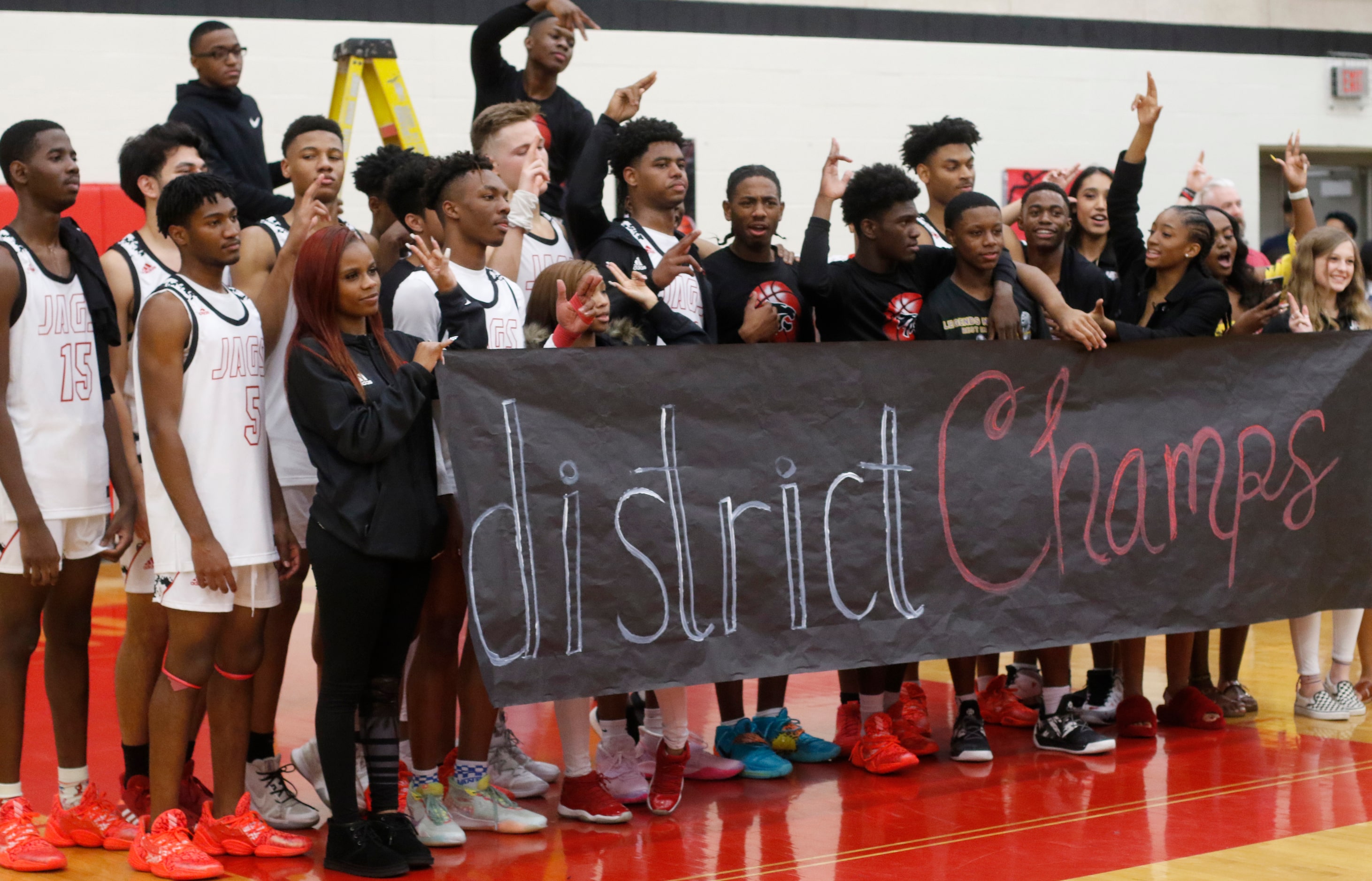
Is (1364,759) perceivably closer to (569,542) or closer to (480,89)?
(569,542)

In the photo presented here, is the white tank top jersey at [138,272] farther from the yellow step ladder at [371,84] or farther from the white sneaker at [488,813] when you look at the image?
the yellow step ladder at [371,84]

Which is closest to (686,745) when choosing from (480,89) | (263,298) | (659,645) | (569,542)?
(659,645)

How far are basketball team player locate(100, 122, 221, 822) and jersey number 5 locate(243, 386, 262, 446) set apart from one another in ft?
1.33

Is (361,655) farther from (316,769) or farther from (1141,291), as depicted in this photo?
(1141,291)

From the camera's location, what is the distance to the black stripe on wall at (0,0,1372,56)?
10047mm

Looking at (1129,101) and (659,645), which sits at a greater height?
(1129,101)

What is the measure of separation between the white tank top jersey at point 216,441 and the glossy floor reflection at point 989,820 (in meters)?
0.83

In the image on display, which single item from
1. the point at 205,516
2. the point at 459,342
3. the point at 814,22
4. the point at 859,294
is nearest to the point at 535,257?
the point at 459,342

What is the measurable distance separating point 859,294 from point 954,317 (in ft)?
1.06

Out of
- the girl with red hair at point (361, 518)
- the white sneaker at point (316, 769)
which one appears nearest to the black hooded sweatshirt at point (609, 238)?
the girl with red hair at point (361, 518)

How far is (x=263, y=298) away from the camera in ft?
13.0

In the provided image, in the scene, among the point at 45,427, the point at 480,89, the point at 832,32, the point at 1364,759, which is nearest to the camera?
the point at 45,427

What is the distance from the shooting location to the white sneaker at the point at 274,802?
13.2ft

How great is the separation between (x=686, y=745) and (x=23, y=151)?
243 cm
